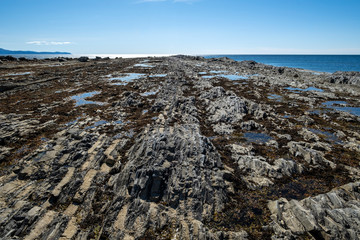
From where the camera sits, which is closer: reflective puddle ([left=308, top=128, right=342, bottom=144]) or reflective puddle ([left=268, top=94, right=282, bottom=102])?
reflective puddle ([left=308, top=128, right=342, bottom=144])

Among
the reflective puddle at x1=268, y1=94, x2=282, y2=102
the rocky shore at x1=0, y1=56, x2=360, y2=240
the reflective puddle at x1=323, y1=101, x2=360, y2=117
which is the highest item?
the reflective puddle at x1=268, y1=94, x2=282, y2=102

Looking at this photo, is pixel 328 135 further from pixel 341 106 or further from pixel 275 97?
pixel 275 97

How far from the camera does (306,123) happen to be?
24719 millimetres

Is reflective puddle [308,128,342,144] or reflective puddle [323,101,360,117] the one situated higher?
reflective puddle [323,101,360,117]

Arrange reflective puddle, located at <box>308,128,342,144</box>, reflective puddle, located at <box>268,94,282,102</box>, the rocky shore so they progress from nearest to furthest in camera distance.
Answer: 1. the rocky shore
2. reflective puddle, located at <box>308,128,342,144</box>
3. reflective puddle, located at <box>268,94,282,102</box>

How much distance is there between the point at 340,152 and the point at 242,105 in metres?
14.6

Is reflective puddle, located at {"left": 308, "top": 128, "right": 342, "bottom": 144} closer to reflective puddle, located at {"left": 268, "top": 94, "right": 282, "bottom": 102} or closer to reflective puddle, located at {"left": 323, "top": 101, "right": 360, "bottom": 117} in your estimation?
reflective puddle, located at {"left": 323, "top": 101, "right": 360, "bottom": 117}

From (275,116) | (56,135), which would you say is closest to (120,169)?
(56,135)

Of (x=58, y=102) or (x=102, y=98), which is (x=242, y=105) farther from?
(x=58, y=102)

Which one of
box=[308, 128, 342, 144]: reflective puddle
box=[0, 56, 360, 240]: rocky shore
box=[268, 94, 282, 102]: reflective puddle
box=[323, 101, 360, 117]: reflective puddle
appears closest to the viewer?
box=[0, 56, 360, 240]: rocky shore

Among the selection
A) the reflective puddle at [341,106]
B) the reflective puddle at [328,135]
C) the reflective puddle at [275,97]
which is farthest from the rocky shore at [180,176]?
the reflective puddle at [275,97]

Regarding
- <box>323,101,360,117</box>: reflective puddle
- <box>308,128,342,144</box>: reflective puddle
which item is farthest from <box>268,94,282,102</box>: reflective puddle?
<box>308,128,342,144</box>: reflective puddle

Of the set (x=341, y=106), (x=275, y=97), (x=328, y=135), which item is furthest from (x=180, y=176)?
(x=341, y=106)

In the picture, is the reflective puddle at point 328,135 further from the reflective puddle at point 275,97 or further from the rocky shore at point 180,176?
the reflective puddle at point 275,97
